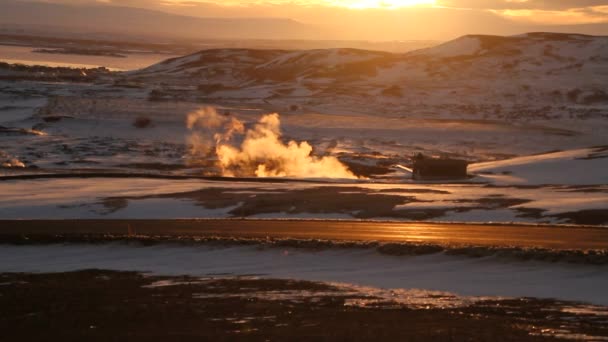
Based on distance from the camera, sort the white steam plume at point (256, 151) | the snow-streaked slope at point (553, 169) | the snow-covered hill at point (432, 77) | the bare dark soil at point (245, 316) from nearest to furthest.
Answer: the bare dark soil at point (245, 316) → the snow-streaked slope at point (553, 169) → the white steam plume at point (256, 151) → the snow-covered hill at point (432, 77)

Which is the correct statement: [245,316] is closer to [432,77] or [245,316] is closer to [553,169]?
[553,169]

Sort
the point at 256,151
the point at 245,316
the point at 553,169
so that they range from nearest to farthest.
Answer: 1. the point at 245,316
2. the point at 553,169
3. the point at 256,151

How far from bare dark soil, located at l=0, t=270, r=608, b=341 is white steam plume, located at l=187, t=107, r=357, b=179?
33416 mm

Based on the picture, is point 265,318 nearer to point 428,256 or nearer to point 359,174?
point 428,256

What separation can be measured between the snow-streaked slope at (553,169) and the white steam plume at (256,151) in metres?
9.05

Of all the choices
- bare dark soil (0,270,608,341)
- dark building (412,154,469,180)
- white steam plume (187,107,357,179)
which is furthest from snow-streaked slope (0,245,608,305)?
white steam plume (187,107,357,179)

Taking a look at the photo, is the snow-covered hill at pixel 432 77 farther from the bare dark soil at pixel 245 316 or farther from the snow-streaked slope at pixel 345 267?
the bare dark soil at pixel 245 316

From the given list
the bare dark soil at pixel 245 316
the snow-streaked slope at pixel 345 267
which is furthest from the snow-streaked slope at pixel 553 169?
the bare dark soil at pixel 245 316

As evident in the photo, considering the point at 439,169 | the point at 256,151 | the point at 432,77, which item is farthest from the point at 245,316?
the point at 432,77

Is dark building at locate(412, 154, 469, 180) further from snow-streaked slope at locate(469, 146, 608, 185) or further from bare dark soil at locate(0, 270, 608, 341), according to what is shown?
bare dark soil at locate(0, 270, 608, 341)

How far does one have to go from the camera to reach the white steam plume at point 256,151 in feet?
193

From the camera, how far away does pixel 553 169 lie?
53.8 m

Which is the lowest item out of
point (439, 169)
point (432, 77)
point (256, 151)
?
point (256, 151)

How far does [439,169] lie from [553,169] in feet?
22.3
